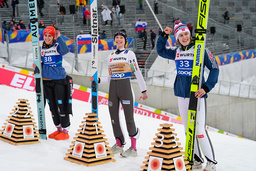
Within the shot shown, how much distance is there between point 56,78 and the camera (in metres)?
7.07

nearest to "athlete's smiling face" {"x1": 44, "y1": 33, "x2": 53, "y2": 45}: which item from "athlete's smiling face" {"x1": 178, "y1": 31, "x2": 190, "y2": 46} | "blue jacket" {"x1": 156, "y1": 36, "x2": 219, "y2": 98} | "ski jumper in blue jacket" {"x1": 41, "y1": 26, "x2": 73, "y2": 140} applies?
"ski jumper in blue jacket" {"x1": 41, "y1": 26, "x2": 73, "y2": 140}

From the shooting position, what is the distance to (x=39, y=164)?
5.66 meters

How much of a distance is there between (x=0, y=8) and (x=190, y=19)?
1094cm

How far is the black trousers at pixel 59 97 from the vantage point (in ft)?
23.4

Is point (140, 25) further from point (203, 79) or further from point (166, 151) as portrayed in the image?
point (166, 151)

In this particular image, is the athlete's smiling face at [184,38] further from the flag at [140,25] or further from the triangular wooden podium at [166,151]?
the flag at [140,25]

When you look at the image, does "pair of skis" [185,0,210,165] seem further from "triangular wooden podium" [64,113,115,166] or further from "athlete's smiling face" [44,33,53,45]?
"athlete's smiling face" [44,33,53,45]

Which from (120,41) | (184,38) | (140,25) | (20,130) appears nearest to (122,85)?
(120,41)

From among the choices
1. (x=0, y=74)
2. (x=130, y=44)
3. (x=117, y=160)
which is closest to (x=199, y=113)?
(x=117, y=160)

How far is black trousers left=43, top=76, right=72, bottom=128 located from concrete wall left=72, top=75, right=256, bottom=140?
786cm

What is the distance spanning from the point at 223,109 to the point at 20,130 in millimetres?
11858

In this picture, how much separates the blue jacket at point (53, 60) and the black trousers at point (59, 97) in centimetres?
12

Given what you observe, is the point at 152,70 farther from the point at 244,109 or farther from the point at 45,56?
the point at 45,56

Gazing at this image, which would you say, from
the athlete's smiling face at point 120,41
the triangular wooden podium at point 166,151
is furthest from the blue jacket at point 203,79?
the athlete's smiling face at point 120,41
